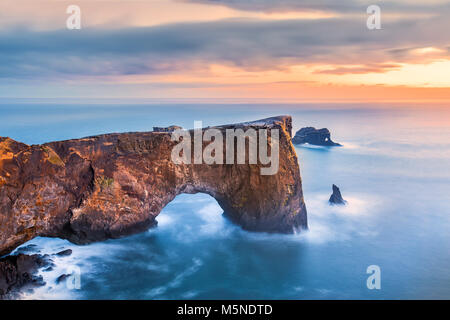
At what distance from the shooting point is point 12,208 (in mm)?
14938

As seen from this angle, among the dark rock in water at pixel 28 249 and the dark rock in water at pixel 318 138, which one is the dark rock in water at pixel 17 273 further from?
the dark rock in water at pixel 318 138

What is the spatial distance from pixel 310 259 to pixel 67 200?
13.8 m

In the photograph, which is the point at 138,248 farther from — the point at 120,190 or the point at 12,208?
the point at 12,208

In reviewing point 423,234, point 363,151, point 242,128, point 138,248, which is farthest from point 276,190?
point 363,151

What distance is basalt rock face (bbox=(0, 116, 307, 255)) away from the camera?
15.3 m

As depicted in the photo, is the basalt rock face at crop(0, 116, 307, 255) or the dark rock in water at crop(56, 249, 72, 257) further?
the dark rock in water at crop(56, 249, 72, 257)
